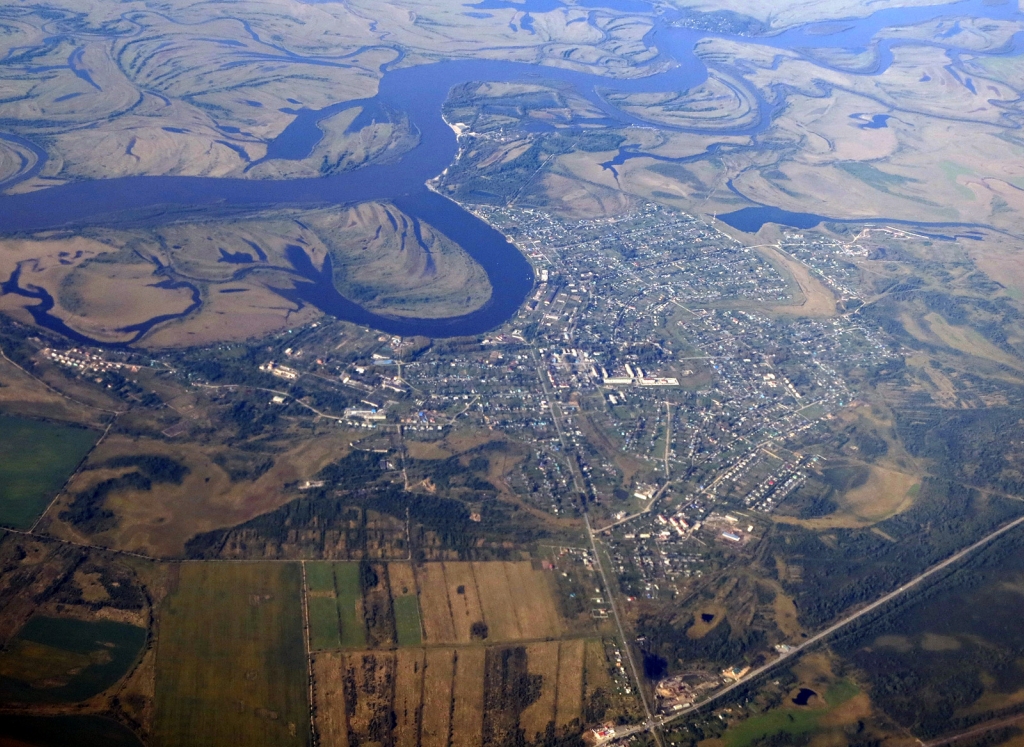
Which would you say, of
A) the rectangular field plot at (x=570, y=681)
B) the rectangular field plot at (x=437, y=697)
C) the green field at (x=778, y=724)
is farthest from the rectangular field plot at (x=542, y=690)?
the green field at (x=778, y=724)

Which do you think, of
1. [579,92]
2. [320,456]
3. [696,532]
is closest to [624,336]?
[696,532]

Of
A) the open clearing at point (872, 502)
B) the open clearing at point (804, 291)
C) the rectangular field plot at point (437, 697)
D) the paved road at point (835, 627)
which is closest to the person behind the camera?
the rectangular field plot at point (437, 697)

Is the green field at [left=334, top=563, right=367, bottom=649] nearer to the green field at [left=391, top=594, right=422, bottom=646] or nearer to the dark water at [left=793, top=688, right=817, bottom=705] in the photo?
the green field at [left=391, top=594, right=422, bottom=646]

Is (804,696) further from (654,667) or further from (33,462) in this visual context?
(33,462)

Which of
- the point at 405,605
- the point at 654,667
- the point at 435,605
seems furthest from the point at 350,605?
the point at 654,667

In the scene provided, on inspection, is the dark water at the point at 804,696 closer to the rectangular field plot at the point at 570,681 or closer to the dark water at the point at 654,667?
the dark water at the point at 654,667

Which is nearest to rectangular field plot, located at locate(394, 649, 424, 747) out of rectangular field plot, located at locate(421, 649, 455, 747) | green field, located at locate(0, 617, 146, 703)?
rectangular field plot, located at locate(421, 649, 455, 747)
